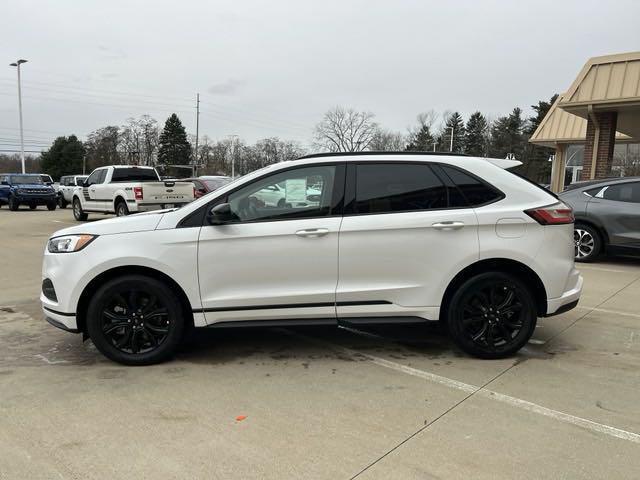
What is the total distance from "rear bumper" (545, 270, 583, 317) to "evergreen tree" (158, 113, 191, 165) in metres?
98.7

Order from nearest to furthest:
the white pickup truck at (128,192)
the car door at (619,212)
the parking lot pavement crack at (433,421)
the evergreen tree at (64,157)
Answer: the parking lot pavement crack at (433,421), the car door at (619,212), the white pickup truck at (128,192), the evergreen tree at (64,157)

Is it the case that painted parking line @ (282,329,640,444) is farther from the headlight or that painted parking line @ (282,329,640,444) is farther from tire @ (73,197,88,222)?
tire @ (73,197,88,222)

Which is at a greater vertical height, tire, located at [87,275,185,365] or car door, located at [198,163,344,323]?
car door, located at [198,163,344,323]

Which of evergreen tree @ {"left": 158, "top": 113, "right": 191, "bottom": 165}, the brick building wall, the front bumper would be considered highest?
evergreen tree @ {"left": 158, "top": 113, "right": 191, "bottom": 165}

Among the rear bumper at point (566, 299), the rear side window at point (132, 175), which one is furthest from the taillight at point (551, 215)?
the rear side window at point (132, 175)

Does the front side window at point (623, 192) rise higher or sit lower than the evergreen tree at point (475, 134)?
lower

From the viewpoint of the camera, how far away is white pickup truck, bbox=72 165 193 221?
51.2 feet

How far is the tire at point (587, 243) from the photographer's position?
9.16m

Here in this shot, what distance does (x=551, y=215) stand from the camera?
4.38 metres

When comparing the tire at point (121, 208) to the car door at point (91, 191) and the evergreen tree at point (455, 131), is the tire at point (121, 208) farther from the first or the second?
the evergreen tree at point (455, 131)

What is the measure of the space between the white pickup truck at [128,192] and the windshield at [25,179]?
9480mm

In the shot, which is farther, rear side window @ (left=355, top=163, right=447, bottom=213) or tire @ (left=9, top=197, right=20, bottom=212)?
tire @ (left=9, top=197, right=20, bottom=212)

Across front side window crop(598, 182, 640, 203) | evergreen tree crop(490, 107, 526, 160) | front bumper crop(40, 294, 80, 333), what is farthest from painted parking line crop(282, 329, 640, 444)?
evergreen tree crop(490, 107, 526, 160)

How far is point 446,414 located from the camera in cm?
349
